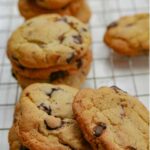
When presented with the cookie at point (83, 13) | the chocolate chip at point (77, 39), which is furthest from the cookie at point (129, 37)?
the chocolate chip at point (77, 39)

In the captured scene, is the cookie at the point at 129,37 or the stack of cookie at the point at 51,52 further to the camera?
the cookie at the point at 129,37

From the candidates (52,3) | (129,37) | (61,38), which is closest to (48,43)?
(61,38)

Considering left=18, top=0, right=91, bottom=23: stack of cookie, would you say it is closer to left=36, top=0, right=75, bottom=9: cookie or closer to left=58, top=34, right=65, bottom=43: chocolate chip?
left=36, top=0, right=75, bottom=9: cookie

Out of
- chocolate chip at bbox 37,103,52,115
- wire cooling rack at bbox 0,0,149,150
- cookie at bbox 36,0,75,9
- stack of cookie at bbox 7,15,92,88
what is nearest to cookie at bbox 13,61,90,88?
stack of cookie at bbox 7,15,92,88

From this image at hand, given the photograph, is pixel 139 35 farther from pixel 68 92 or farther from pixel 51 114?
pixel 51 114

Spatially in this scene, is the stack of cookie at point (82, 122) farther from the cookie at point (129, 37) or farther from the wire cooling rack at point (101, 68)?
the cookie at point (129, 37)

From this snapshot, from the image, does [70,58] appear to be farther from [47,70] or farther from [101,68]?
[101,68]
